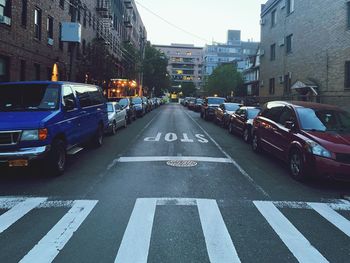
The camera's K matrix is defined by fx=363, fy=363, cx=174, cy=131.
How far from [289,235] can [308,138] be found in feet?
12.3

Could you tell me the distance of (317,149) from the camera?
7652 millimetres

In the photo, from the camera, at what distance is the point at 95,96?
12469mm

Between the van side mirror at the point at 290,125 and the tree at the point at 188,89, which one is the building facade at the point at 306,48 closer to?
the van side mirror at the point at 290,125

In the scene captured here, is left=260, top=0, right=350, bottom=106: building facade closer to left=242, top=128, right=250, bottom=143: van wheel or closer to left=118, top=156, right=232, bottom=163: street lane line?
left=242, top=128, right=250, bottom=143: van wheel

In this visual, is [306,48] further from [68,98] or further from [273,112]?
[68,98]

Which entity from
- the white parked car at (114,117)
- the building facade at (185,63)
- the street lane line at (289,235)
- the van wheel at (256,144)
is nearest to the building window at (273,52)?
the white parked car at (114,117)

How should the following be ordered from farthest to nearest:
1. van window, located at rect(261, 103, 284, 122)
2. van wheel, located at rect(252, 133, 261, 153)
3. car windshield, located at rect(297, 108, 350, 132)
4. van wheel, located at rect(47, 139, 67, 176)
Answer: van wheel, located at rect(252, 133, 261, 153) < van window, located at rect(261, 103, 284, 122) < car windshield, located at rect(297, 108, 350, 132) < van wheel, located at rect(47, 139, 67, 176)

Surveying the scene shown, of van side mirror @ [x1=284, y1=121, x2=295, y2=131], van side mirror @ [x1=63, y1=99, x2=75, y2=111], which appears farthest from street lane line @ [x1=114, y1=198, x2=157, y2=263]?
van side mirror @ [x1=284, y1=121, x2=295, y2=131]

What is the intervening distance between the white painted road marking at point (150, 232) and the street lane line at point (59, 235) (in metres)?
0.73

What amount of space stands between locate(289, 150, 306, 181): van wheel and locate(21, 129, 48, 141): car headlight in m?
5.58

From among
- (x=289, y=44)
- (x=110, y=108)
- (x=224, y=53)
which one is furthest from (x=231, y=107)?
(x=224, y=53)

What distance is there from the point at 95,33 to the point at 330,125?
109 ft

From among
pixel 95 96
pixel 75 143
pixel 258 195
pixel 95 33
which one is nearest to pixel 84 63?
pixel 95 33

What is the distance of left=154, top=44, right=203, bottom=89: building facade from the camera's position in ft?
562
